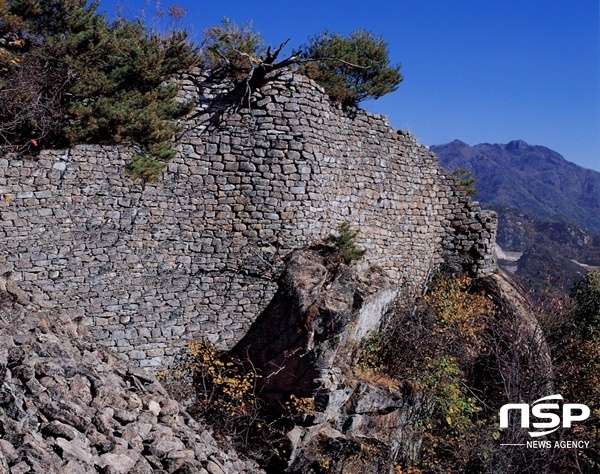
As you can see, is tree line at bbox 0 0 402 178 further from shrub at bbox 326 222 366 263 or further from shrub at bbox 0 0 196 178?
shrub at bbox 326 222 366 263

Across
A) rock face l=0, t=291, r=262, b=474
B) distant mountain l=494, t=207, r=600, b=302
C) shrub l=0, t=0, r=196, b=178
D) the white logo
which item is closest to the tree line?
shrub l=0, t=0, r=196, b=178

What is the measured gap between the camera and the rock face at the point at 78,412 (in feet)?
16.1

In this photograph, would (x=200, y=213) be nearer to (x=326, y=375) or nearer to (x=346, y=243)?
(x=346, y=243)

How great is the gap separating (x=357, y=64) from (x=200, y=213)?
593 cm

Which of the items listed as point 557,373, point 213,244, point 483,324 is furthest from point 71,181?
point 557,373

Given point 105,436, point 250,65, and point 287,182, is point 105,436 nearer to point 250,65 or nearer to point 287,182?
point 287,182

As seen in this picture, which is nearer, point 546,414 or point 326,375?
point 326,375

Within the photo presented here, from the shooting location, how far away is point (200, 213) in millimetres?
10000

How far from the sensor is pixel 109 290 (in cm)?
915

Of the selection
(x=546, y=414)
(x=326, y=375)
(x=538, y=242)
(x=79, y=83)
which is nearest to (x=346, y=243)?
(x=326, y=375)

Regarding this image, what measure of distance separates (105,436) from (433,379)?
25.2 ft

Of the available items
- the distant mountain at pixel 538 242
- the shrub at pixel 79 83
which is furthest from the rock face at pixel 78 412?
the distant mountain at pixel 538 242

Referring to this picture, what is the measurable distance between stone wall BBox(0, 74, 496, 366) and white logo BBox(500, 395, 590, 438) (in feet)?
14.8

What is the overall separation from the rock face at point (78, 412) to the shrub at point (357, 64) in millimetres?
7877
